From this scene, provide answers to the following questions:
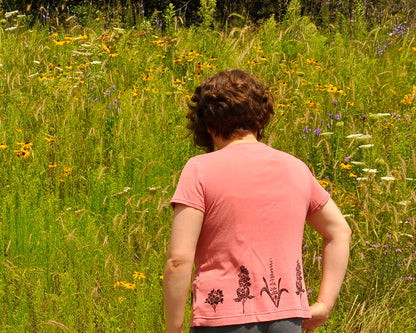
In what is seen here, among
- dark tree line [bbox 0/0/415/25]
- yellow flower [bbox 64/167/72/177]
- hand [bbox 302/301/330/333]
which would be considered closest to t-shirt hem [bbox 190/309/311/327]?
hand [bbox 302/301/330/333]

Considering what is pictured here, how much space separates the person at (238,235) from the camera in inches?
85.1

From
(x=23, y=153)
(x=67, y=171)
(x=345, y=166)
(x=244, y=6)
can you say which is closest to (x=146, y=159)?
(x=67, y=171)

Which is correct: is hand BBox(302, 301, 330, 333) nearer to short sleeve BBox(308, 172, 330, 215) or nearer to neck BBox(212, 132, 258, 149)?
short sleeve BBox(308, 172, 330, 215)

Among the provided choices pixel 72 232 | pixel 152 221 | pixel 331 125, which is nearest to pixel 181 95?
pixel 331 125

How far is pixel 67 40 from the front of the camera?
6.58 meters

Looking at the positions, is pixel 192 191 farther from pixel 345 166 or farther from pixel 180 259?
pixel 345 166

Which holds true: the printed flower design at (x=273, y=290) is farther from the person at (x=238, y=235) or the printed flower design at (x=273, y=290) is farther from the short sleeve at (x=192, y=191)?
the short sleeve at (x=192, y=191)

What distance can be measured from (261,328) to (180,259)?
281mm

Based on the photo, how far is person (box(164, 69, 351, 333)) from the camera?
2.16 meters

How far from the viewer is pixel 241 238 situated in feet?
7.12

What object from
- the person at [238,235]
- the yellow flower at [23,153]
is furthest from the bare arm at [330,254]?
the yellow flower at [23,153]

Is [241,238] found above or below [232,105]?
below

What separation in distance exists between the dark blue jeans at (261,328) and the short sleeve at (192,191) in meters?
0.31

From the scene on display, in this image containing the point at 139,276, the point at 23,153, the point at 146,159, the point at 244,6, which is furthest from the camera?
the point at 244,6
